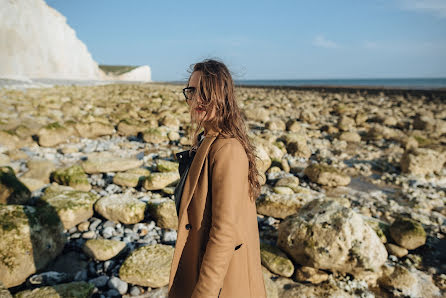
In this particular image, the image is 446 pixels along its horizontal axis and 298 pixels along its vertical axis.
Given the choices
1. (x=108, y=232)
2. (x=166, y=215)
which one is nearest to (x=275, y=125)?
(x=166, y=215)

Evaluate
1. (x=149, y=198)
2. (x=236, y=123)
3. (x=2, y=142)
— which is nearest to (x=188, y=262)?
(x=236, y=123)

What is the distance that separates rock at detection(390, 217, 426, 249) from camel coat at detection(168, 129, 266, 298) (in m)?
3.64

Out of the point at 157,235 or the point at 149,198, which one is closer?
the point at 157,235

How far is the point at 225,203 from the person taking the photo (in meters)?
1.45

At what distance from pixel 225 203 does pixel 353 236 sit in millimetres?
2857

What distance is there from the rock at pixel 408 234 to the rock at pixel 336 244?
0.97 m

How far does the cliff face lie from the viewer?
1672 inches

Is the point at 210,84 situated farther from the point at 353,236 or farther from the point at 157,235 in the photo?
the point at 157,235

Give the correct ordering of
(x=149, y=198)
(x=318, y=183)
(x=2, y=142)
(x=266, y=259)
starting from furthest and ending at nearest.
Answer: (x=2, y=142) < (x=318, y=183) < (x=149, y=198) < (x=266, y=259)

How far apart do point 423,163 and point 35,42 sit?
59.1 meters

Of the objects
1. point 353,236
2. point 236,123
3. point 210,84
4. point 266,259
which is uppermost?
point 210,84

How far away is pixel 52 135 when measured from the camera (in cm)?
895

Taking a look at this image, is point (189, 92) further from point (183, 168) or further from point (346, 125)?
point (346, 125)

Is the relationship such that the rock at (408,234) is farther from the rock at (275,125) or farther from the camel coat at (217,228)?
the rock at (275,125)
